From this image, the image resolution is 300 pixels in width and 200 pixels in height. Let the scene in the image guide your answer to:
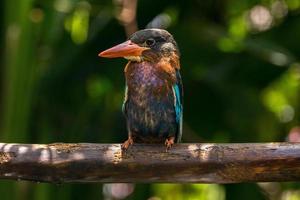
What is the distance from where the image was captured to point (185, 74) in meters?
4.97

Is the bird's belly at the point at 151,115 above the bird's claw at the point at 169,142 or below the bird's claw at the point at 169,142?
above

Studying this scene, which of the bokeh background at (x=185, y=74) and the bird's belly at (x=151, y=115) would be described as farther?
the bokeh background at (x=185, y=74)

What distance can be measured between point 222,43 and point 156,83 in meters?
1.53

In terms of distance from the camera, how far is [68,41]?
16.4 feet

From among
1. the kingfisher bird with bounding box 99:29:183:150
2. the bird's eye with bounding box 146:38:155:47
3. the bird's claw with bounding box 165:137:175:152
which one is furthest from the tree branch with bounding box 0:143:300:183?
→ the bird's eye with bounding box 146:38:155:47

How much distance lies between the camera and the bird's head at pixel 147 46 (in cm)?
358

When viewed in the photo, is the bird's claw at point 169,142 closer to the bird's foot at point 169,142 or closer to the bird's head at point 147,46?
the bird's foot at point 169,142

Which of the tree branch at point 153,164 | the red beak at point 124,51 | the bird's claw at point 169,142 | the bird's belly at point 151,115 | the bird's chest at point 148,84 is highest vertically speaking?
the red beak at point 124,51

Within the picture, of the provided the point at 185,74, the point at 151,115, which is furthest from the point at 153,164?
the point at 185,74

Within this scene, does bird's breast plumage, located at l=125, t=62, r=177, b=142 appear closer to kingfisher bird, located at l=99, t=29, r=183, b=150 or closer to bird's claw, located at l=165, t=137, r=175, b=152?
kingfisher bird, located at l=99, t=29, r=183, b=150

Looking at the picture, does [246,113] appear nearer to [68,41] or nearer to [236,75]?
[236,75]

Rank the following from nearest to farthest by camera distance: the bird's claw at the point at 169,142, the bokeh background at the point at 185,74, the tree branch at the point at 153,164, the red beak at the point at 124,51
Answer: the tree branch at the point at 153,164, the bird's claw at the point at 169,142, the red beak at the point at 124,51, the bokeh background at the point at 185,74

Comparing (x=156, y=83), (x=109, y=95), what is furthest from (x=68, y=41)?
(x=156, y=83)

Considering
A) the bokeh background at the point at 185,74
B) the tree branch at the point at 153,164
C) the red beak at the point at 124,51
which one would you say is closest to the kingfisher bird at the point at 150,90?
the red beak at the point at 124,51
